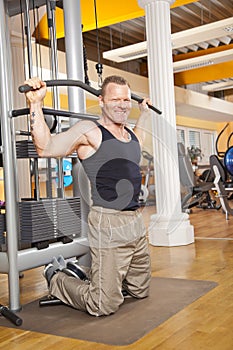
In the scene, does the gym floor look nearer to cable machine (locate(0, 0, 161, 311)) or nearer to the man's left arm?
cable machine (locate(0, 0, 161, 311))

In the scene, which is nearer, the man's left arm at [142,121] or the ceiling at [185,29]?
the man's left arm at [142,121]

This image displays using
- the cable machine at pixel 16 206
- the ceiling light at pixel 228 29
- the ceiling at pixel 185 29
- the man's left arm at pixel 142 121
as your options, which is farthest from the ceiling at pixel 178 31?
the cable machine at pixel 16 206

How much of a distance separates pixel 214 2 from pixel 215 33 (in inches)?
68.4

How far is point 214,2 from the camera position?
7.99 metres

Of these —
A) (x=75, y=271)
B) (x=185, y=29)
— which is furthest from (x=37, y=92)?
(x=185, y=29)

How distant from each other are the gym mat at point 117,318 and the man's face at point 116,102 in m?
0.97

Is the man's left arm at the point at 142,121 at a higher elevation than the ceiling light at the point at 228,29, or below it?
below

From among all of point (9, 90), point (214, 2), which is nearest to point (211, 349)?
point (9, 90)

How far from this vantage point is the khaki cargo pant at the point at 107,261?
7.29 ft

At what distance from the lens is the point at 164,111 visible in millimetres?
4359

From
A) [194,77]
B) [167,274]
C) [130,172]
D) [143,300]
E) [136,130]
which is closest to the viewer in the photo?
[130,172]

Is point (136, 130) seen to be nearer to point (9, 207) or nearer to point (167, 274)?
point (9, 207)

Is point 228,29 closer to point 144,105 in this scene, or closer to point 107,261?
point 144,105

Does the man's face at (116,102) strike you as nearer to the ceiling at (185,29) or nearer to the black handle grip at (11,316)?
the black handle grip at (11,316)
